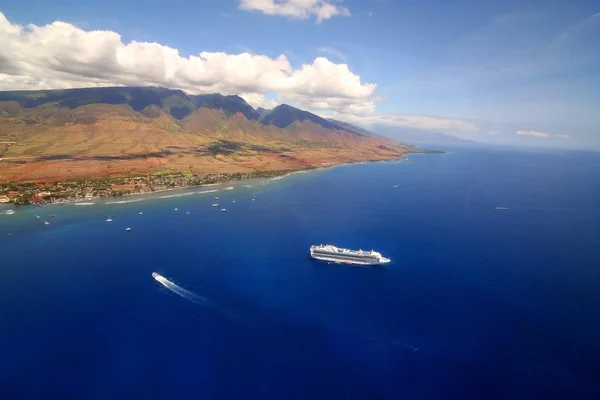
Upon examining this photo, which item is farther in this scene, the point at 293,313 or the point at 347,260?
the point at 347,260

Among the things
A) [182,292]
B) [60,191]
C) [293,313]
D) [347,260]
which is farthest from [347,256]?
[60,191]

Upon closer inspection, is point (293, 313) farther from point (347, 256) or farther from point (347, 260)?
point (347, 256)

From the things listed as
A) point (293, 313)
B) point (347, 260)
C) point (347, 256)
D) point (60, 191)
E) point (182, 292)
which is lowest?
point (60, 191)

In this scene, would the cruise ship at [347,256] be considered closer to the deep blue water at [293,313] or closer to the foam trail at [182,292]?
the deep blue water at [293,313]

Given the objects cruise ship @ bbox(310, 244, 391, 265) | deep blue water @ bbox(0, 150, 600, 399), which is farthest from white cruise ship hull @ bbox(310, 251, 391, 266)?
deep blue water @ bbox(0, 150, 600, 399)

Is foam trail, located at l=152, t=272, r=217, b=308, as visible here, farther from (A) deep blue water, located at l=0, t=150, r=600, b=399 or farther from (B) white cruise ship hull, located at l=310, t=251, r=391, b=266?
(B) white cruise ship hull, located at l=310, t=251, r=391, b=266

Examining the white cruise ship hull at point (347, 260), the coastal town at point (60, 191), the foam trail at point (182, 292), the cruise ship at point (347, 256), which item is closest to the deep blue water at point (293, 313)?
the foam trail at point (182, 292)
